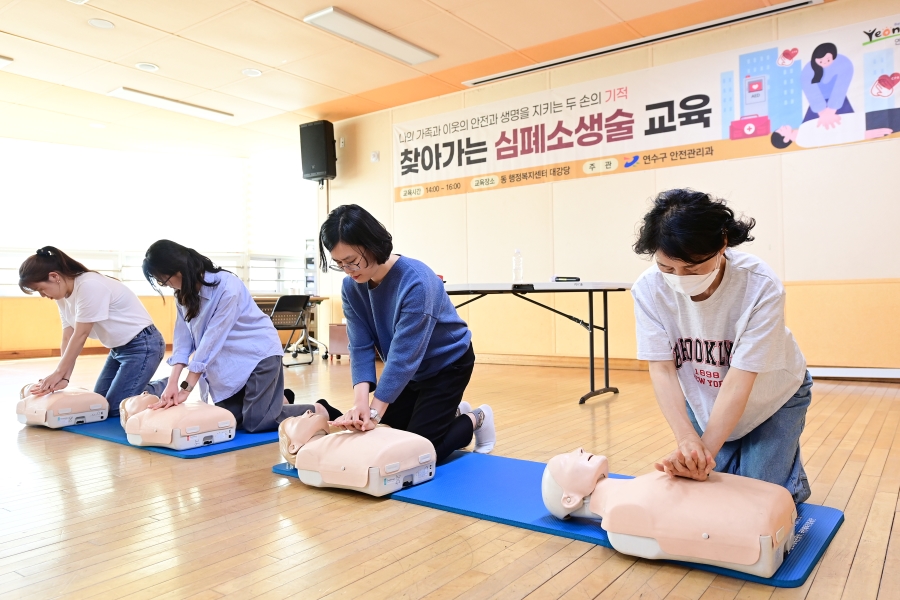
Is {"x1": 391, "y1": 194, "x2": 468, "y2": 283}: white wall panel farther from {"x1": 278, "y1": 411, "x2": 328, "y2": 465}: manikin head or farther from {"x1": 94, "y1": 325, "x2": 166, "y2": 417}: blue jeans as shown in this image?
{"x1": 278, "y1": 411, "x2": 328, "y2": 465}: manikin head

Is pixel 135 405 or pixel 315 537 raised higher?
pixel 135 405

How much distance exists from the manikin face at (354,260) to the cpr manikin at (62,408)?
1.91 meters

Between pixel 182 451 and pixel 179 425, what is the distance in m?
0.10

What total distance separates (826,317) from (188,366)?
4.14 meters

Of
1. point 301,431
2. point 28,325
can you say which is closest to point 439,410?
point 301,431

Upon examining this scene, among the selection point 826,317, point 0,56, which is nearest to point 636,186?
point 826,317

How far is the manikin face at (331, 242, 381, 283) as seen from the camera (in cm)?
197

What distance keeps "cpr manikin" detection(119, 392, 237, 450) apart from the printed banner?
383 centimetres

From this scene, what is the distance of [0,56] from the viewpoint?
16.6ft

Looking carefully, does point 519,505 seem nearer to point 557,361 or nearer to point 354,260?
point 354,260

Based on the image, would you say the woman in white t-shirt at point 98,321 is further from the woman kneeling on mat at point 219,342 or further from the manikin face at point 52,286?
the woman kneeling on mat at point 219,342

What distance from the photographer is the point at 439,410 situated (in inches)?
88.4

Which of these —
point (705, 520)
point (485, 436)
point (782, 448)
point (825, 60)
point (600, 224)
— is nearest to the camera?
point (705, 520)

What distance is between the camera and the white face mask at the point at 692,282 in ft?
4.65
